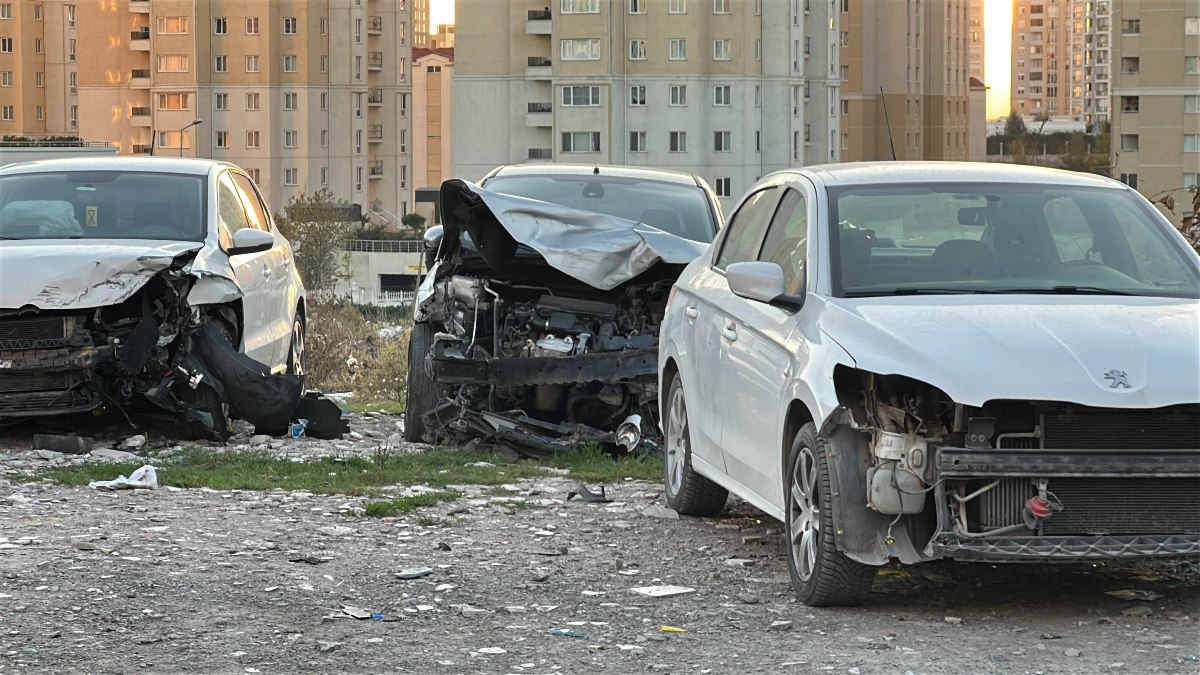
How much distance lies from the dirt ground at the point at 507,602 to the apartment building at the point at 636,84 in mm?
91548

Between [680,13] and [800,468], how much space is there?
94944mm

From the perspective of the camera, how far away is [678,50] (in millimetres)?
100938

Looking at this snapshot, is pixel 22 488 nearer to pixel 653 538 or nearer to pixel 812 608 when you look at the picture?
pixel 653 538

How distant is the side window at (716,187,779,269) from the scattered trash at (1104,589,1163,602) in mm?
2206

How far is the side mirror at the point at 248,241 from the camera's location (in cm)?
1237

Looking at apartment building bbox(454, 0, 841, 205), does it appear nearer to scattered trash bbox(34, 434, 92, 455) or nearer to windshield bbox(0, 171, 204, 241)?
windshield bbox(0, 171, 204, 241)

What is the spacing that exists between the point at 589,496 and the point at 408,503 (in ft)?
3.31

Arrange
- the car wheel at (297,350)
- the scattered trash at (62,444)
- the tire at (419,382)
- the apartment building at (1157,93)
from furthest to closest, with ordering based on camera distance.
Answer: the apartment building at (1157,93) → the car wheel at (297,350) → the tire at (419,382) → the scattered trash at (62,444)

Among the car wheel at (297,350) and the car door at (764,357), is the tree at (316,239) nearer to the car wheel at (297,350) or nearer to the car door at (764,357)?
the car wheel at (297,350)

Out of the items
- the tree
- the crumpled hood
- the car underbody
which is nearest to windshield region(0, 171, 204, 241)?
the crumpled hood

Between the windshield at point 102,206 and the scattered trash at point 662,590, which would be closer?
the scattered trash at point 662,590

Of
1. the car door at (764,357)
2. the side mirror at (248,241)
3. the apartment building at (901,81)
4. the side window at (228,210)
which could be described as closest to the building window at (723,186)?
the apartment building at (901,81)

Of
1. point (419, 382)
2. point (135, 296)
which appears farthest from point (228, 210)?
point (419, 382)

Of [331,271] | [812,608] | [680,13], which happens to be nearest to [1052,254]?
[812,608]
